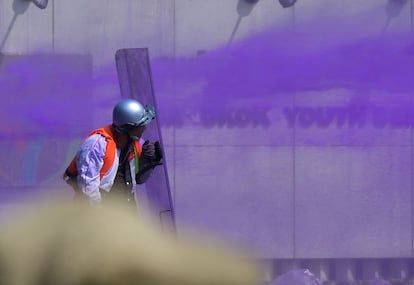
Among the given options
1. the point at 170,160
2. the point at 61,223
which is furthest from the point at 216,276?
the point at 170,160

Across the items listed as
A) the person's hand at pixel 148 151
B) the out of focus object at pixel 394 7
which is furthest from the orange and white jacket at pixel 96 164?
the out of focus object at pixel 394 7

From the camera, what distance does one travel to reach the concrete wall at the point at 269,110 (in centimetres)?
909

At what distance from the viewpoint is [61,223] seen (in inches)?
255

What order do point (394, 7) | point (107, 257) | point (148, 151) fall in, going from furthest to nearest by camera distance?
point (394, 7)
point (148, 151)
point (107, 257)

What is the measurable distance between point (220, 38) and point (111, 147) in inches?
90.2

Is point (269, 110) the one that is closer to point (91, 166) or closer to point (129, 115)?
point (129, 115)

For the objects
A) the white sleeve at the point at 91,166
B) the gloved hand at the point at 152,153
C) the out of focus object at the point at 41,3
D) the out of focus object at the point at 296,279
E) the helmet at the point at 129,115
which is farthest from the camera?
the out of focus object at the point at 41,3

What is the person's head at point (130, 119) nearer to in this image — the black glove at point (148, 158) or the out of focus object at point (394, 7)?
the black glove at point (148, 158)

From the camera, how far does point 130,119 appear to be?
705cm

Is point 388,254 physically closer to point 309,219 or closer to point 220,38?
point 309,219

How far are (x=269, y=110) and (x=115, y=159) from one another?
2.34 metres

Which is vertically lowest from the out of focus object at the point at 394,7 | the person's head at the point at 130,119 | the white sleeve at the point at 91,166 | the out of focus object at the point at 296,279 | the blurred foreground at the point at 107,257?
the out of focus object at the point at 296,279

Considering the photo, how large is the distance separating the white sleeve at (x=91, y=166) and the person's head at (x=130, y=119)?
0.16 meters

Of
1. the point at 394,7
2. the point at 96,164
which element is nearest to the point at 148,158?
the point at 96,164
